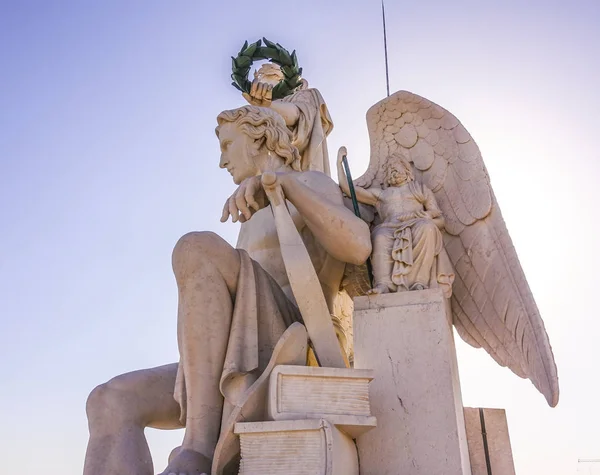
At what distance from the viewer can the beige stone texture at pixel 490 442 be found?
13.5 feet

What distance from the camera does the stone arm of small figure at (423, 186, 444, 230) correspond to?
15.0 ft

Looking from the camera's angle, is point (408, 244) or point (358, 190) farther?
point (358, 190)

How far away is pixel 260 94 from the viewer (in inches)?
239

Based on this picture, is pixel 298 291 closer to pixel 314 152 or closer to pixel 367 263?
pixel 367 263

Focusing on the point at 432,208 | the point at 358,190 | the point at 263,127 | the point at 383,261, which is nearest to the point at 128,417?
the point at 383,261

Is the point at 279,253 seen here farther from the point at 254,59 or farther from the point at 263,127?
the point at 254,59

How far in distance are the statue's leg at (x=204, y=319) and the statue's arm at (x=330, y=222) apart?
0.50 meters

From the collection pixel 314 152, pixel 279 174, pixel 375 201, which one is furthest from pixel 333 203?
pixel 314 152

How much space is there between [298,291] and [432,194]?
4.42 feet

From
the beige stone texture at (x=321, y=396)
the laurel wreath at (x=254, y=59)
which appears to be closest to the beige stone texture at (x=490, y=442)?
the beige stone texture at (x=321, y=396)

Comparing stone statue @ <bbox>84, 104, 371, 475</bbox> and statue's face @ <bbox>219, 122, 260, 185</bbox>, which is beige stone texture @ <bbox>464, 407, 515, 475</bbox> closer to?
stone statue @ <bbox>84, 104, 371, 475</bbox>

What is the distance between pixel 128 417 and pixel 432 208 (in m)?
2.17

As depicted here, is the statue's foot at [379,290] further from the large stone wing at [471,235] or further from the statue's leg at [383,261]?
the large stone wing at [471,235]

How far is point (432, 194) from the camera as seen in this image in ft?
15.5
